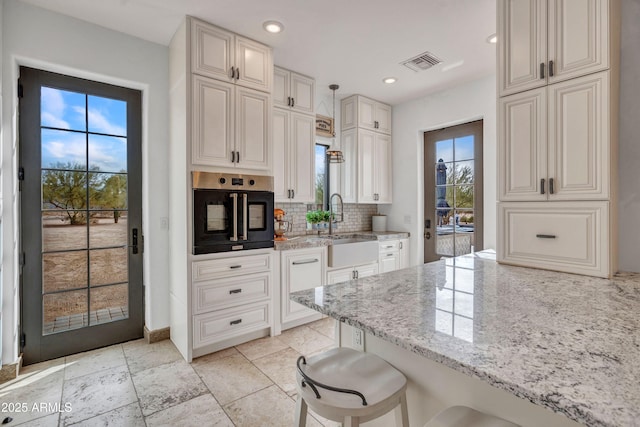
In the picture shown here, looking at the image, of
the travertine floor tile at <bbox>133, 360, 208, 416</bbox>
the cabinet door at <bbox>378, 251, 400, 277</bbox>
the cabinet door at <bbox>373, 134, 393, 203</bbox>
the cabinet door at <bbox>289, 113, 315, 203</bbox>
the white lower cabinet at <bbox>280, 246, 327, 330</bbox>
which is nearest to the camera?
the travertine floor tile at <bbox>133, 360, 208, 416</bbox>

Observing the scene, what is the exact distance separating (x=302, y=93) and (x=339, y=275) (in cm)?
216

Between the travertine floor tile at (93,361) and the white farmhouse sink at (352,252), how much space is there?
211 centimetres

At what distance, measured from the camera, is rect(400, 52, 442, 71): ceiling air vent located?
3.20m

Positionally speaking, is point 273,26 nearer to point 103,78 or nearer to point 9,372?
point 103,78

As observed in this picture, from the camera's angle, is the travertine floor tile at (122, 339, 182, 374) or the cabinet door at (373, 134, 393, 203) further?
the cabinet door at (373, 134, 393, 203)

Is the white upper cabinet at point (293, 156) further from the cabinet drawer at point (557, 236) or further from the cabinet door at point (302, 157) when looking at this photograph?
the cabinet drawer at point (557, 236)

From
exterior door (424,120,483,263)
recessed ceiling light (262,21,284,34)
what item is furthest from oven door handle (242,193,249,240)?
exterior door (424,120,483,263)

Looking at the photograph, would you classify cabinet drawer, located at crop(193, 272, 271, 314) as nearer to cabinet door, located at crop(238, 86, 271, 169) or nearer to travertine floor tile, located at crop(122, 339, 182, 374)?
travertine floor tile, located at crop(122, 339, 182, 374)

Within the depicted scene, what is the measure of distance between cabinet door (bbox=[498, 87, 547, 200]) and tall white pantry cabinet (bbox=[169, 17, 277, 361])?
194 cm

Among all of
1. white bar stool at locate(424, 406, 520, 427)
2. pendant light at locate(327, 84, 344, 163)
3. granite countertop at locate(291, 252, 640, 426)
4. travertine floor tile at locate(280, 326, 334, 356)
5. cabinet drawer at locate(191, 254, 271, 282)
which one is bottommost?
travertine floor tile at locate(280, 326, 334, 356)

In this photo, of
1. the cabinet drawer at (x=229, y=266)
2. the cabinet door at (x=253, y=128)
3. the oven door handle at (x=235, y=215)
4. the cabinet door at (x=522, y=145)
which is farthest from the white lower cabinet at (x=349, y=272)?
the cabinet door at (x=522, y=145)

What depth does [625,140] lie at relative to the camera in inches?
68.7

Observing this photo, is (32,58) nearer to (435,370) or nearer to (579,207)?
(435,370)

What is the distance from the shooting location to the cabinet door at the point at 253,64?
9.22 feet
